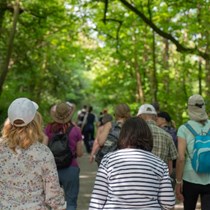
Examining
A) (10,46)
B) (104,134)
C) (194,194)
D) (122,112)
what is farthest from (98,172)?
(10,46)

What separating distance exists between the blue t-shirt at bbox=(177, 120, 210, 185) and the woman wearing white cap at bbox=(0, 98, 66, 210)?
2.19 meters

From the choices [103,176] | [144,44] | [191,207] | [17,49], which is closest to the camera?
[103,176]

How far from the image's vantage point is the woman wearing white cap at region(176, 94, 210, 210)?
19.5 feet

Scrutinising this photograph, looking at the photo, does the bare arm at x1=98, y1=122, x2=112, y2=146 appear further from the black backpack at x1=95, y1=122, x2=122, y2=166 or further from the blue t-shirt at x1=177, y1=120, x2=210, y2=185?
the blue t-shirt at x1=177, y1=120, x2=210, y2=185

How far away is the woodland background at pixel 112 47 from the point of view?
16.5m

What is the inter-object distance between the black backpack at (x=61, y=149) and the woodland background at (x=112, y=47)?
5.15 m

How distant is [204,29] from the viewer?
43.8 feet

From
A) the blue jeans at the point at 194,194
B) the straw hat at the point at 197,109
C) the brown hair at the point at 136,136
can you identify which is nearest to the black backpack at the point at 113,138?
the straw hat at the point at 197,109

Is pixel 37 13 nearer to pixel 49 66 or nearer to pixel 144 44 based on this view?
pixel 144 44

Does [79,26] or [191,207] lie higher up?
[79,26]

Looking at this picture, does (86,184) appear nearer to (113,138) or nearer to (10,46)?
(113,138)

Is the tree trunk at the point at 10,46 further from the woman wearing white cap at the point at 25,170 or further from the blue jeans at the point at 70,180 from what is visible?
the woman wearing white cap at the point at 25,170

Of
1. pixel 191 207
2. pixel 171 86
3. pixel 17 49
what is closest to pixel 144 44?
pixel 171 86

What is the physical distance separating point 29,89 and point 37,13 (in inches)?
487
